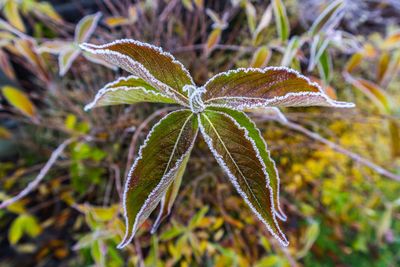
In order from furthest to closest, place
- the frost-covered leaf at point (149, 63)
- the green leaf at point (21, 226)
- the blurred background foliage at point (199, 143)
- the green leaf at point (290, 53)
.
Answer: the green leaf at point (21, 226), the blurred background foliage at point (199, 143), the green leaf at point (290, 53), the frost-covered leaf at point (149, 63)

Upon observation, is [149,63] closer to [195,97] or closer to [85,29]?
[195,97]

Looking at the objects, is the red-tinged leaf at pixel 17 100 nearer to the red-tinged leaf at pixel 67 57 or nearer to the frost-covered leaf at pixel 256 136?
the red-tinged leaf at pixel 67 57

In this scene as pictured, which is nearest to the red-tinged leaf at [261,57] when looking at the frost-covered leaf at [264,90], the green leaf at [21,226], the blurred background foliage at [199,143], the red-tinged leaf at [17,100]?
the blurred background foliage at [199,143]

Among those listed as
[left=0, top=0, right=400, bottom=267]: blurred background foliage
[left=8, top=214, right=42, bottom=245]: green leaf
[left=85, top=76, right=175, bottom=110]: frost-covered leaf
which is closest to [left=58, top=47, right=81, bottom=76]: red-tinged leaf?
[left=0, top=0, right=400, bottom=267]: blurred background foliage

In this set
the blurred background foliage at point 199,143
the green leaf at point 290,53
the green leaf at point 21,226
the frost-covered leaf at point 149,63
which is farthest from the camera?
the green leaf at point 21,226

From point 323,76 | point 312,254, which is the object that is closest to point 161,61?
point 323,76

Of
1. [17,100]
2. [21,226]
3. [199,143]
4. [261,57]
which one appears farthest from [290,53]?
[21,226]
